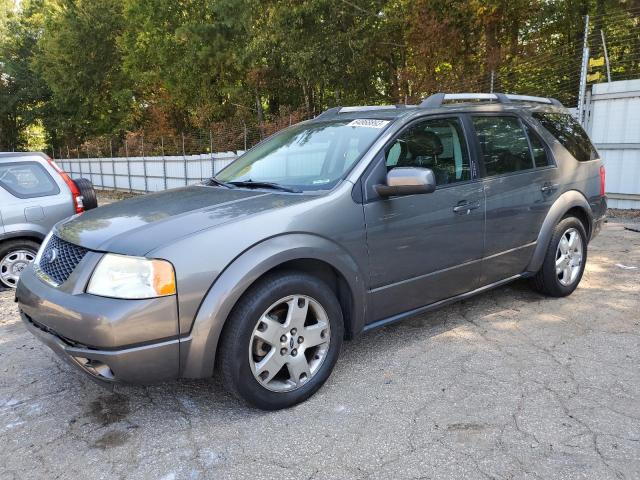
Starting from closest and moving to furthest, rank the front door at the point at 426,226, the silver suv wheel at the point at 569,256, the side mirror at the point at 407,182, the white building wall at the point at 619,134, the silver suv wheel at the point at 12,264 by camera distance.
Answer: the side mirror at the point at 407,182
the front door at the point at 426,226
the silver suv wheel at the point at 569,256
the silver suv wheel at the point at 12,264
the white building wall at the point at 619,134

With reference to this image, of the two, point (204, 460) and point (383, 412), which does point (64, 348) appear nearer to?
point (204, 460)

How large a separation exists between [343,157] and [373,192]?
37 centimetres

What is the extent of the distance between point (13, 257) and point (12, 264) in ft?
0.26

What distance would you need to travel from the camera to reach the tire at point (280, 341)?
2762 mm

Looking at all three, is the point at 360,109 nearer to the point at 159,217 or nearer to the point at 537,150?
the point at 537,150

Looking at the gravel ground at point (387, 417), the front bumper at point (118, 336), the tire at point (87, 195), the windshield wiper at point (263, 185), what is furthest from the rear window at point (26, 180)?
the front bumper at point (118, 336)

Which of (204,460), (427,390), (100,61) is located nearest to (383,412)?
(427,390)

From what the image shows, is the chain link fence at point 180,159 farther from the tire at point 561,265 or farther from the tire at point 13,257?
the tire at point 561,265

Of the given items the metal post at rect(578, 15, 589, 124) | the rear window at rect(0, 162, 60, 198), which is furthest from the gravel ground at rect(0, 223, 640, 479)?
the metal post at rect(578, 15, 589, 124)

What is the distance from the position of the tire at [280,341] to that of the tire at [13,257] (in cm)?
406

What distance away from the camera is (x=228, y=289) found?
2682mm

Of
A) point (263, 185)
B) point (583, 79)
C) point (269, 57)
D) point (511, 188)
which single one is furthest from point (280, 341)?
point (269, 57)

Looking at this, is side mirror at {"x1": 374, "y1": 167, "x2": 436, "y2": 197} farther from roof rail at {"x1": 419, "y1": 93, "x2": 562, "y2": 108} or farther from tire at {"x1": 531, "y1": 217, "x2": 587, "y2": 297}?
tire at {"x1": 531, "y1": 217, "x2": 587, "y2": 297}

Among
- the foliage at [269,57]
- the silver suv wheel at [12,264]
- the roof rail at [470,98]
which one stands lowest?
the silver suv wheel at [12,264]
